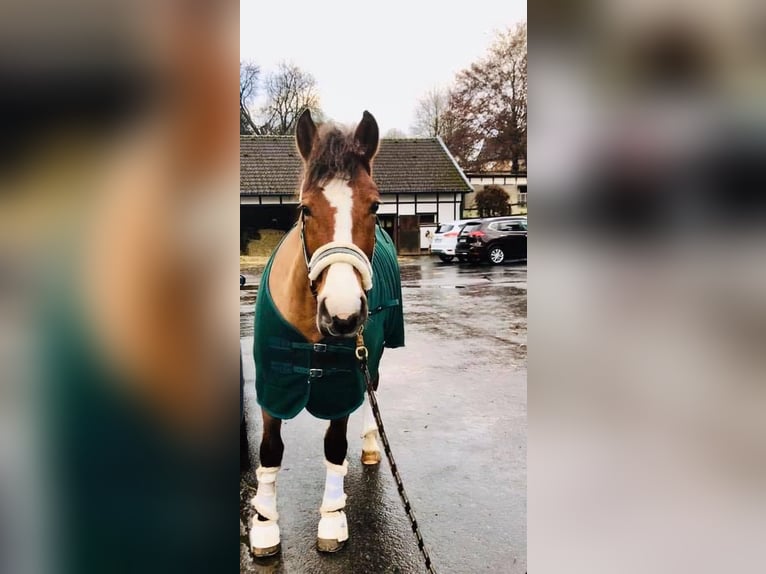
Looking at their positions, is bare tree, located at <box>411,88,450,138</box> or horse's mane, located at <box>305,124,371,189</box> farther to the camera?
bare tree, located at <box>411,88,450,138</box>

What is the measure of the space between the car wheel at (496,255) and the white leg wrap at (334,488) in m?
0.69

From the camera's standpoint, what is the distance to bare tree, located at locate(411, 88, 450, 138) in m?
1.44

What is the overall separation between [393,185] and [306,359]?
508mm

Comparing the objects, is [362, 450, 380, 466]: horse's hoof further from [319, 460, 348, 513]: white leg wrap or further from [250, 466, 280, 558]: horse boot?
[250, 466, 280, 558]: horse boot

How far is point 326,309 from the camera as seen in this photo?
128cm

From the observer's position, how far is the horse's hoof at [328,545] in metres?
1.39

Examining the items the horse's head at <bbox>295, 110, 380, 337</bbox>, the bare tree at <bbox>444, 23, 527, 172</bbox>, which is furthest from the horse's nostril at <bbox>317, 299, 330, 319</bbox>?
the bare tree at <bbox>444, 23, 527, 172</bbox>

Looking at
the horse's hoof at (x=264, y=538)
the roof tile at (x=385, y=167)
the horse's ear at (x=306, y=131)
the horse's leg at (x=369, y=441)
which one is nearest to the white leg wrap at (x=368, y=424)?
the horse's leg at (x=369, y=441)

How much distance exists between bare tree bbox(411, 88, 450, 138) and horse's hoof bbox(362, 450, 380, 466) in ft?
2.95

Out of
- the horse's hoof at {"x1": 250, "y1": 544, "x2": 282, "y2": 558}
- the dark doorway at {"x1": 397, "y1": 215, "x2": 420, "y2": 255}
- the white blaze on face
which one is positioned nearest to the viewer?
the white blaze on face
